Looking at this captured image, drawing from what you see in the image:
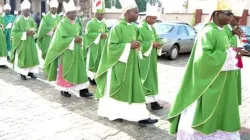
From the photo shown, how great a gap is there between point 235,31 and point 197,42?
87 cm

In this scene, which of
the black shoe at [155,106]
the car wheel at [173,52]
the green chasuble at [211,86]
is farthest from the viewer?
the car wheel at [173,52]

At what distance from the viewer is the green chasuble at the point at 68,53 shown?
7.03m

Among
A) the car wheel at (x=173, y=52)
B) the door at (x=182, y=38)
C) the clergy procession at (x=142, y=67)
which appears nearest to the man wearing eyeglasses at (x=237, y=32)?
the clergy procession at (x=142, y=67)

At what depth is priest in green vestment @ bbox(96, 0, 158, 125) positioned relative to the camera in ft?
18.0

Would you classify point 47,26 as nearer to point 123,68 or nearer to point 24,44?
point 24,44

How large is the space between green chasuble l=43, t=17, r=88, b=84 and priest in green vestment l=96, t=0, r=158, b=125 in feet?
5.50

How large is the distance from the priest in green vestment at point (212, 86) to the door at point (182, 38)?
10202 millimetres

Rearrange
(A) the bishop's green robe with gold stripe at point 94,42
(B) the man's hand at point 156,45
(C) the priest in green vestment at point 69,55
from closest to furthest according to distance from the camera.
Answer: (B) the man's hand at point 156,45, (C) the priest in green vestment at point 69,55, (A) the bishop's green robe with gold stripe at point 94,42

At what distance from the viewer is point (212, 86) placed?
4.09m

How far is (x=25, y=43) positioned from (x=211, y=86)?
6.53 metres

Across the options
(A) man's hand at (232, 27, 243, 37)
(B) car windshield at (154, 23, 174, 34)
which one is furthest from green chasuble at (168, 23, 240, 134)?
(B) car windshield at (154, 23, 174, 34)

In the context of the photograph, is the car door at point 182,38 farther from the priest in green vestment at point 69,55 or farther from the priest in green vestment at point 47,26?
the priest in green vestment at point 69,55

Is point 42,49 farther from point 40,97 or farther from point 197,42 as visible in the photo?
point 197,42

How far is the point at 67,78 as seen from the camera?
7.16 metres
